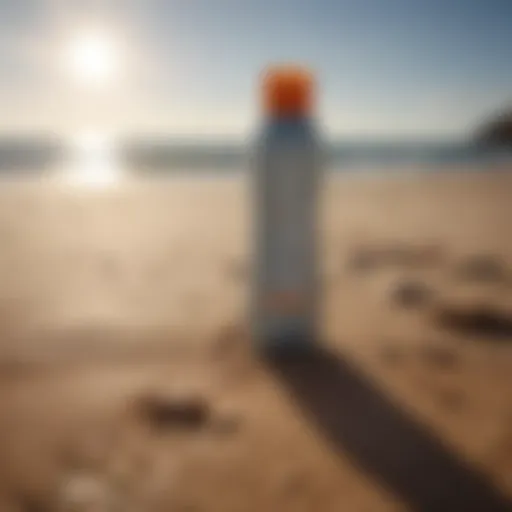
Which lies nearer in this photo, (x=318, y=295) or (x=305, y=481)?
(x=305, y=481)

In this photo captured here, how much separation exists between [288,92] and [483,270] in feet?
3.14

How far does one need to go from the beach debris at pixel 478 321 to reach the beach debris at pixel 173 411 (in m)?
0.64

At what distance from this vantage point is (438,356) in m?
1.26

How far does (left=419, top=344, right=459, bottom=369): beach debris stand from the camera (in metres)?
1.24

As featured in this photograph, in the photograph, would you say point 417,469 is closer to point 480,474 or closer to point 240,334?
point 480,474

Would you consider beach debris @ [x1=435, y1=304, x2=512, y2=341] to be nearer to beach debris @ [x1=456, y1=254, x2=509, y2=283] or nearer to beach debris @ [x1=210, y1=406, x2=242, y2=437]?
beach debris @ [x1=456, y1=254, x2=509, y2=283]

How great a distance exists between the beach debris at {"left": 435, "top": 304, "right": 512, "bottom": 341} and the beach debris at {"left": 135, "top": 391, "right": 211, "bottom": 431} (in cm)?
64

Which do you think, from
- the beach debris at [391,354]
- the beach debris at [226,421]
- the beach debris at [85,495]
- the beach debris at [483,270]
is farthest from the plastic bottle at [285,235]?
the beach debris at [483,270]

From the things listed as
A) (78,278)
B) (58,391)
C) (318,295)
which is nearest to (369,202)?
(78,278)

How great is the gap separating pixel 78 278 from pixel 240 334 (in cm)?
73

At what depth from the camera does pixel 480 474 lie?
0.86 meters

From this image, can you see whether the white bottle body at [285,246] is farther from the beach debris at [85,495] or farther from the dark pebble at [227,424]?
the beach debris at [85,495]

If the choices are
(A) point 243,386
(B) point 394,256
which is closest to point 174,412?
(A) point 243,386

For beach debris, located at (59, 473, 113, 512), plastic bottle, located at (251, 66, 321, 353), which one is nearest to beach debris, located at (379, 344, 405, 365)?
plastic bottle, located at (251, 66, 321, 353)
